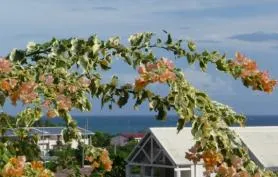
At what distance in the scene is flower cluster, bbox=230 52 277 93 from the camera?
3.22 metres

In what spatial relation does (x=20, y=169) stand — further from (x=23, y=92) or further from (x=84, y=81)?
(x=84, y=81)

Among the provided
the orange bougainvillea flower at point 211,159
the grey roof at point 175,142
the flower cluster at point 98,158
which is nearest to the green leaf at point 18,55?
the flower cluster at point 98,158

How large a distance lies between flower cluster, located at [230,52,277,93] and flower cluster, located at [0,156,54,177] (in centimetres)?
97

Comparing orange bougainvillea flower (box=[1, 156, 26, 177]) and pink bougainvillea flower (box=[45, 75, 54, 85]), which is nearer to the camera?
orange bougainvillea flower (box=[1, 156, 26, 177])

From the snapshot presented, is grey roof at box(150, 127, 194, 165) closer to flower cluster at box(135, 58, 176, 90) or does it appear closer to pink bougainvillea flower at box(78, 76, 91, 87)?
pink bougainvillea flower at box(78, 76, 91, 87)

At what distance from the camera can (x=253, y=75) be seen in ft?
10.7

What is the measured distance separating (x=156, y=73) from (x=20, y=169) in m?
0.65

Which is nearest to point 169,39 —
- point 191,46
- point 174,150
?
point 191,46

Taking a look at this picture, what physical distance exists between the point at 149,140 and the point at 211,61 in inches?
638

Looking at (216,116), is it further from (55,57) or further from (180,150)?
(180,150)

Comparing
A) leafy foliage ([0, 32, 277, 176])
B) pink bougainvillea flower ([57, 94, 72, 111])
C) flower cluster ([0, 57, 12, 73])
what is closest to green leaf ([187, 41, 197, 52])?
leafy foliage ([0, 32, 277, 176])

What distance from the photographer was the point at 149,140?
63.9 ft

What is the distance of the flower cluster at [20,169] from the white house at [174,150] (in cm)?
1393

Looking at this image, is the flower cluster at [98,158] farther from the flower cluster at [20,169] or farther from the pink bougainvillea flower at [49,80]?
the flower cluster at [20,169]
